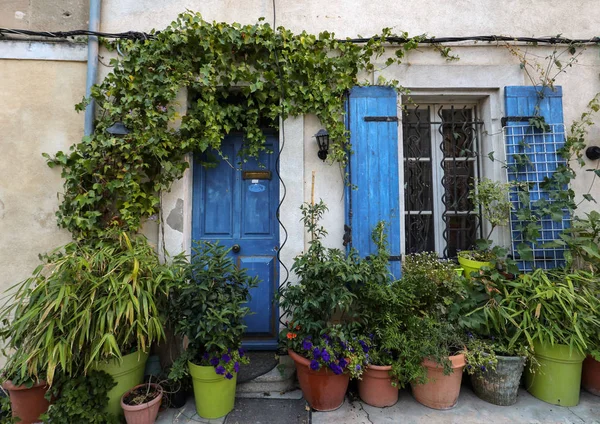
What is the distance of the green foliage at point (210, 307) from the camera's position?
241cm

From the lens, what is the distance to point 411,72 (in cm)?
325

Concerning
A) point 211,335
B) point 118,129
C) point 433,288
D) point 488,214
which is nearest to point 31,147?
point 118,129

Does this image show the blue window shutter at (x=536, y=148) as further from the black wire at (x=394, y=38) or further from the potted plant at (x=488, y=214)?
the black wire at (x=394, y=38)

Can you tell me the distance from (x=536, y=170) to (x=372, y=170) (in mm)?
1664

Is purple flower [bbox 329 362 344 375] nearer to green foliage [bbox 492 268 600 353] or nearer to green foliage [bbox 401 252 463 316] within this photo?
green foliage [bbox 401 252 463 316]

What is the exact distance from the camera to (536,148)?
3.19m

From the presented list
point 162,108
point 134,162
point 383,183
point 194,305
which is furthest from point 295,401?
point 162,108

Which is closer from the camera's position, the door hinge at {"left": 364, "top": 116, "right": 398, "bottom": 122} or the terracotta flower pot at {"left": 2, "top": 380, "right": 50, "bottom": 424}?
the terracotta flower pot at {"left": 2, "top": 380, "right": 50, "bottom": 424}

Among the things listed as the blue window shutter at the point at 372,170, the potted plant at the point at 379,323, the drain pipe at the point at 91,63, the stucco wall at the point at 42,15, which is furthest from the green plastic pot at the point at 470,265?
the stucco wall at the point at 42,15

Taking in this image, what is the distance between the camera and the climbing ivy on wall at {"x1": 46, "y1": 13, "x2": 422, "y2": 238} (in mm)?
2939

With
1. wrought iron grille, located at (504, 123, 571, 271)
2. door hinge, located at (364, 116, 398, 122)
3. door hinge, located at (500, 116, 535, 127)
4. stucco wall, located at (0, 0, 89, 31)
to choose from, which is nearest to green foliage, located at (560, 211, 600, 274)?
wrought iron grille, located at (504, 123, 571, 271)

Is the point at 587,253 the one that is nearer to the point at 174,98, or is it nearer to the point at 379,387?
the point at 379,387

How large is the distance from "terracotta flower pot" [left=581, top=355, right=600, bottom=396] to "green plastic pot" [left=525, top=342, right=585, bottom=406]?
0.92ft

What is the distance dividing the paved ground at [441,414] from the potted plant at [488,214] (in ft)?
3.64
